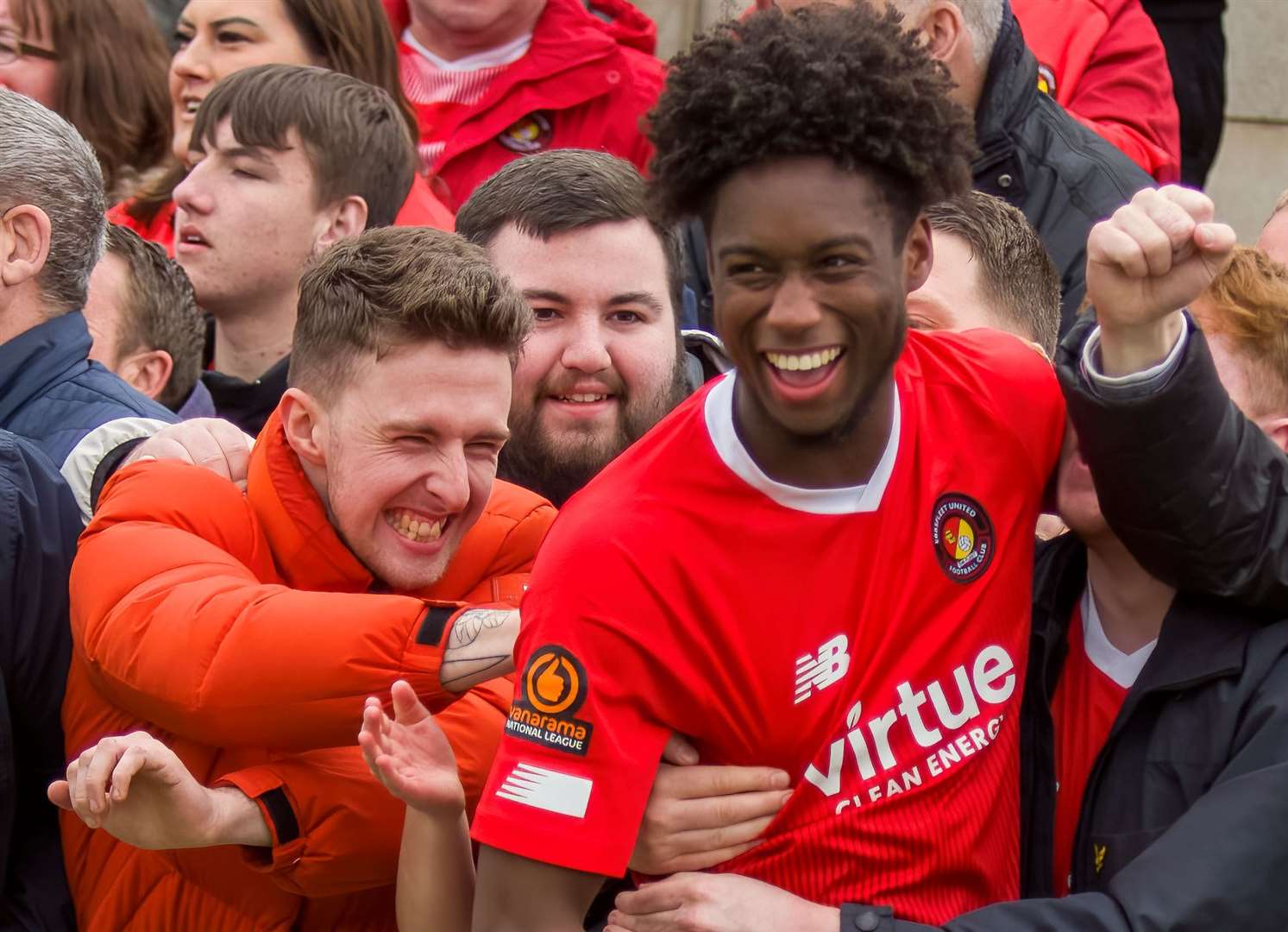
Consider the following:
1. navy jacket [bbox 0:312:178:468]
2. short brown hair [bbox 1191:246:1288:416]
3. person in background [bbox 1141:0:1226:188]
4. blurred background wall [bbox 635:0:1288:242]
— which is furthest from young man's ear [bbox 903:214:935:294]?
blurred background wall [bbox 635:0:1288:242]

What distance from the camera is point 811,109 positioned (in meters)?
2.45

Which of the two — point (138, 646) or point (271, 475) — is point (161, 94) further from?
point (138, 646)

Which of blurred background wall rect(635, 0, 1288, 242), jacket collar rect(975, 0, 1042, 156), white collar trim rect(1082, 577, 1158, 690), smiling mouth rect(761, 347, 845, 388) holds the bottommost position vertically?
blurred background wall rect(635, 0, 1288, 242)

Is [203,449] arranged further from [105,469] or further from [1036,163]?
[1036,163]

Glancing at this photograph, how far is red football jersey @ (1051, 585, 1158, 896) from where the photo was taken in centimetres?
276

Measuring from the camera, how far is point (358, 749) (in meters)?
2.96

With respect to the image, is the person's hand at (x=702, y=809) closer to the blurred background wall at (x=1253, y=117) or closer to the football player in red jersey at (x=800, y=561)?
the football player in red jersey at (x=800, y=561)

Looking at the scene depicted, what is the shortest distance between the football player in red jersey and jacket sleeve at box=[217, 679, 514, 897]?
294 mm

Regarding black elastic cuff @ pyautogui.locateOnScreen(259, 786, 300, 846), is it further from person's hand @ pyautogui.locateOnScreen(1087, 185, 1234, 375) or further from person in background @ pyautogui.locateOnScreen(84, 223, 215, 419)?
person in background @ pyautogui.locateOnScreen(84, 223, 215, 419)

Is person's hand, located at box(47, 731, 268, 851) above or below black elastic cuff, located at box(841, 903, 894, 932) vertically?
below

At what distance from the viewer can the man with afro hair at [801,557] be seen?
8.06 feet

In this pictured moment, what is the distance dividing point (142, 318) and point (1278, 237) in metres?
2.62

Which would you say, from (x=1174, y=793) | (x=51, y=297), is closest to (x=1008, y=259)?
(x=1174, y=793)

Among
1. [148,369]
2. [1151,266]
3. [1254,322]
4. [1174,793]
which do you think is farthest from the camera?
[148,369]
